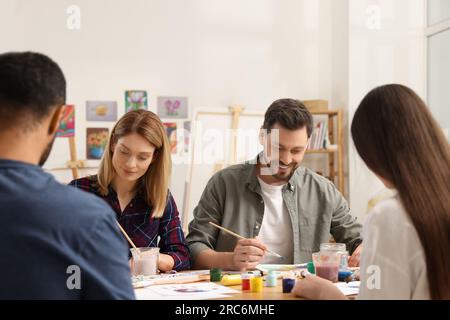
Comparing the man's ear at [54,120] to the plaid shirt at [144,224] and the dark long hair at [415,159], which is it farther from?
the plaid shirt at [144,224]

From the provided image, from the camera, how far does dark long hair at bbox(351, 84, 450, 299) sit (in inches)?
49.3

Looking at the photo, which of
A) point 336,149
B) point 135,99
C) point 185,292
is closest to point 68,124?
point 135,99

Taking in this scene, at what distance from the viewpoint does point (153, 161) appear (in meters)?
2.45

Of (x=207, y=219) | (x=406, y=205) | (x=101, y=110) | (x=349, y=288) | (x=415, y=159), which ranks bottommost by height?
(x=349, y=288)

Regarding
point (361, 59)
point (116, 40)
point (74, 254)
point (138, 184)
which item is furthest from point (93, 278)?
point (361, 59)

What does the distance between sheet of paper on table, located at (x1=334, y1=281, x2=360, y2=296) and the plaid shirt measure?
713 mm

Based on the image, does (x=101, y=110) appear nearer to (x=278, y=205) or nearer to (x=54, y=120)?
(x=278, y=205)

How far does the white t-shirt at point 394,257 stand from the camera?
1261mm

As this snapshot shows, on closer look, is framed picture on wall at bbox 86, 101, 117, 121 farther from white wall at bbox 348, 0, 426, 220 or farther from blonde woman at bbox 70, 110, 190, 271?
blonde woman at bbox 70, 110, 190, 271

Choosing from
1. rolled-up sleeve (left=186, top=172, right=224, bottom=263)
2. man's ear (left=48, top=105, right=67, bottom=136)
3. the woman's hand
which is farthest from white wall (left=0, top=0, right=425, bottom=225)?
man's ear (left=48, top=105, right=67, bottom=136)

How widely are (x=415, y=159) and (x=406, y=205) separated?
0.38ft

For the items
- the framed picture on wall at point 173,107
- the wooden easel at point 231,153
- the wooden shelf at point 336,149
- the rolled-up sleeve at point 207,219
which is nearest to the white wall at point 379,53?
the wooden shelf at point 336,149

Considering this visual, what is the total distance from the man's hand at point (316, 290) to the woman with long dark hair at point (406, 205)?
23cm

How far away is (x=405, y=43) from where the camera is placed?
189 inches
